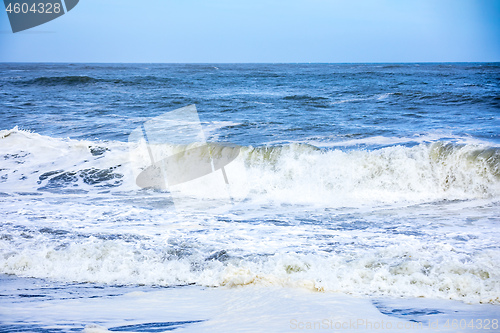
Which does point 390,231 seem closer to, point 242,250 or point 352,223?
point 352,223

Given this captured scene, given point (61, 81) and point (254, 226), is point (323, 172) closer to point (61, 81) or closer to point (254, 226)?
point (254, 226)

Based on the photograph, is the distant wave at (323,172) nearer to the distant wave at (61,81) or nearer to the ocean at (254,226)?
the ocean at (254,226)

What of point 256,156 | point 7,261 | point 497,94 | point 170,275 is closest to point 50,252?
point 7,261

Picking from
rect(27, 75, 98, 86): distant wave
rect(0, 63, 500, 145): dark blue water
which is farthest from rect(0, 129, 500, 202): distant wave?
rect(27, 75, 98, 86): distant wave

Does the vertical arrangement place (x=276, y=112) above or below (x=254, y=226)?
above

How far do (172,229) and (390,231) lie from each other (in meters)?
3.02

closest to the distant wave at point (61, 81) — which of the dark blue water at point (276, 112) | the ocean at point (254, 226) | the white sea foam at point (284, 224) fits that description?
the dark blue water at point (276, 112)

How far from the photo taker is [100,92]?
2536 cm

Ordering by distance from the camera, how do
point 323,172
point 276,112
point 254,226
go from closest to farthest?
point 254,226 → point 323,172 → point 276,112

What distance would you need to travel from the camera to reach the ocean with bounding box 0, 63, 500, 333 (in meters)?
3.55

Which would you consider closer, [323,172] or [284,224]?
[284,224]

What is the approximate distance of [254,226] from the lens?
251 inches

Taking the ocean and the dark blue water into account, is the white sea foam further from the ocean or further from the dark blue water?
the dark blue water

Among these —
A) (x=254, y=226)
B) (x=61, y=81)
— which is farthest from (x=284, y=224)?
(x=61, y=81)
